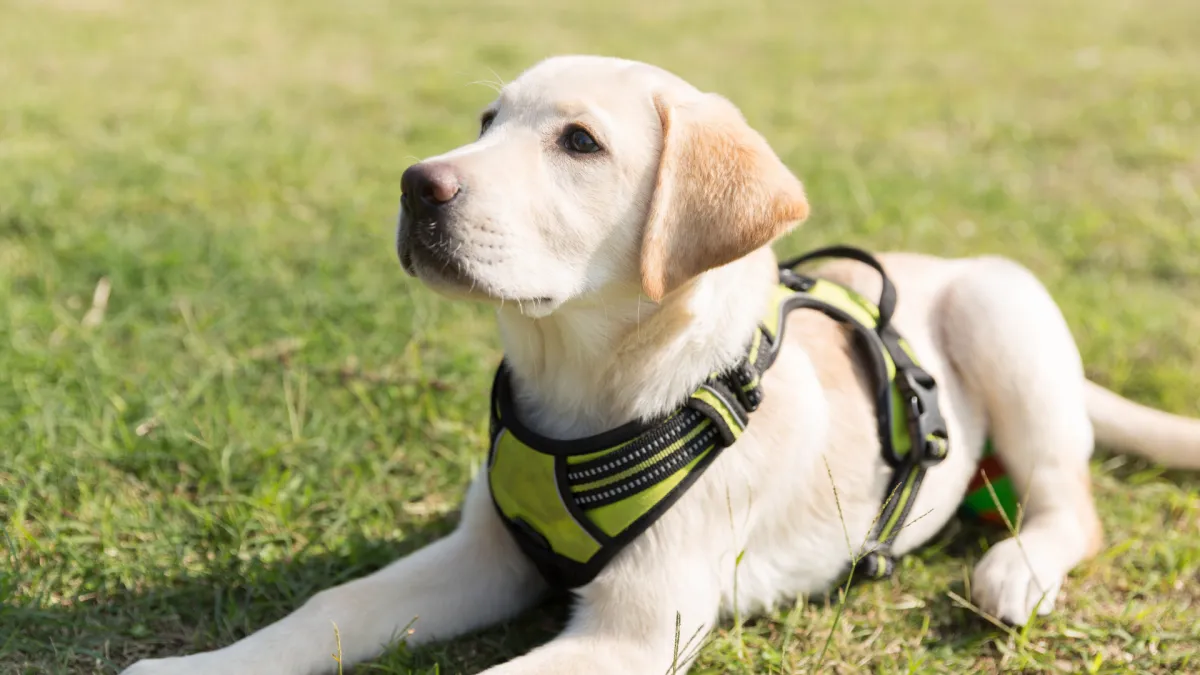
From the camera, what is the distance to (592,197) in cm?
236

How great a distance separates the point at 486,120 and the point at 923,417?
4.55ft

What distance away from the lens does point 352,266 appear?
4.75 m

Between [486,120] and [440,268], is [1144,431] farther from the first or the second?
[440,268]

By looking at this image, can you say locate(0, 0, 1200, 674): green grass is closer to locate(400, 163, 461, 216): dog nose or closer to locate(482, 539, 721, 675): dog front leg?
locate(482, 539, 721, 675): dog front leg

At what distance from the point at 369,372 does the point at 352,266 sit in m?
1.03

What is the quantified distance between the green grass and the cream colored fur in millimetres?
149

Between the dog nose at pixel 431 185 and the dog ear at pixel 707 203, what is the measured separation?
0.43 m

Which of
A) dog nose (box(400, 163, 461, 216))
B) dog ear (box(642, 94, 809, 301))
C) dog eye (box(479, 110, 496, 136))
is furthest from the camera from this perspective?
dog eye (box(479, 110, 496, 136))

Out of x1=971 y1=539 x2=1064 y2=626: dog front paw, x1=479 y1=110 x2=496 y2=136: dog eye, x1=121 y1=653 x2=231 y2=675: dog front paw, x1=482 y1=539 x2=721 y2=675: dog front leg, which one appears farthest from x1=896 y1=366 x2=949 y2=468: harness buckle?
x1=121 y1=653 x2=231 y2=675: dog front paw

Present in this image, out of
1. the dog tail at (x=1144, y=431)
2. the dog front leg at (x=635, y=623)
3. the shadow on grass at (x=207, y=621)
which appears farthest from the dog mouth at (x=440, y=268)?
the dog tail at (x=1144, y=431)

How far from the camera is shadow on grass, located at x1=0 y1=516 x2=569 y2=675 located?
2.48 meters

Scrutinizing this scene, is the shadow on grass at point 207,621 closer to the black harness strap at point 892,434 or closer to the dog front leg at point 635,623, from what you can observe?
the dog front leg at point 635,623

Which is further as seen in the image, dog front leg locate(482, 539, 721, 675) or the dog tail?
the dog tail

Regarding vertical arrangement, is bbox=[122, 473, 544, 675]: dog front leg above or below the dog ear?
below
